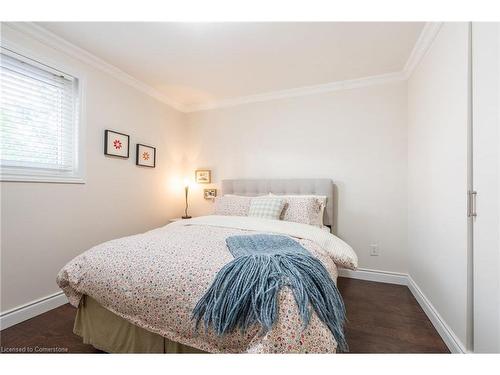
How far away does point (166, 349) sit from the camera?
4.06ft

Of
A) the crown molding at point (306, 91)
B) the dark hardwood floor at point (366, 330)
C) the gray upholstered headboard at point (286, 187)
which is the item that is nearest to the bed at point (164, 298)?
the dark hardwood floor at point (366, 330)

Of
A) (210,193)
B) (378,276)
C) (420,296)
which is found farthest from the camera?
(210,193)

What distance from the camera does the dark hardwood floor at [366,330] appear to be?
1550 millimetres

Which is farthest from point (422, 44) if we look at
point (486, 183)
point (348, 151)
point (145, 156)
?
point (145, 156)

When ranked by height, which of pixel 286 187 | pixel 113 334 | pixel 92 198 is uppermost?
pixel 286 187

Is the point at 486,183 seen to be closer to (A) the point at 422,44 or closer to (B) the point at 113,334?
(A) the point at 422,44

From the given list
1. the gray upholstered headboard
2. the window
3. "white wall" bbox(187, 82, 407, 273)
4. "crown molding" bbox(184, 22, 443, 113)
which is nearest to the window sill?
the window

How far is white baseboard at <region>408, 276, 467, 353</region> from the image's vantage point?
4.78 ft

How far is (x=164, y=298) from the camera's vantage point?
1125 mm

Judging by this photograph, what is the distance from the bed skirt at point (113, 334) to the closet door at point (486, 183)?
1468 millimetres

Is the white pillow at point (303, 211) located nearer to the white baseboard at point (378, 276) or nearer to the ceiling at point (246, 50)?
the white baseboard at point (378, 276)

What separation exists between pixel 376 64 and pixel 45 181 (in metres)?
3.29

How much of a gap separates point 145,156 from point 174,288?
7.46 ft
